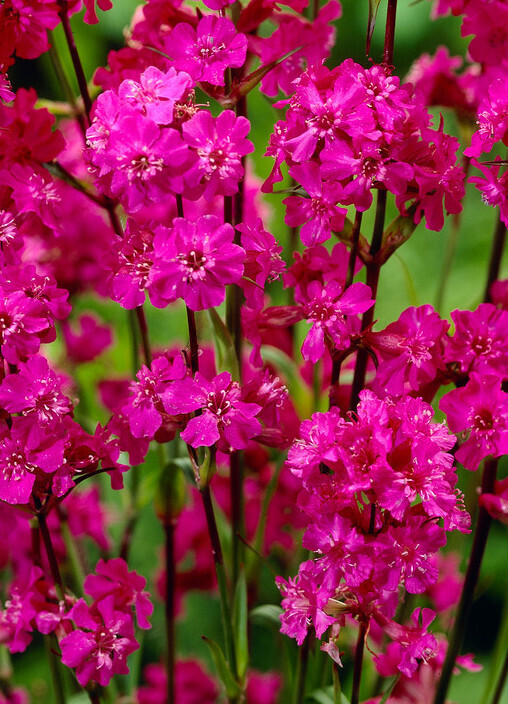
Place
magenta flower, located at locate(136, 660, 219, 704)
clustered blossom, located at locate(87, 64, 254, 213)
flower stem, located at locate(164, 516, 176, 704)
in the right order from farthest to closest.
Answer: magenta flower, located at locate(136, 660, 219, 704), flower stem, located at locate(164, 516, 176, 704), clustered blossom, located at locate(87, 64, 254, 213)

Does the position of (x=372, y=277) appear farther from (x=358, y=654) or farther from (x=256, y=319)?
(x=358, y=654)

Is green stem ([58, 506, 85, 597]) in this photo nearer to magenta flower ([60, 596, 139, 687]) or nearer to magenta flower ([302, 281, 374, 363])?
magenta flower ([60, 596, 139, 687])

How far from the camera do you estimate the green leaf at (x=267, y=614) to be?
561 mm

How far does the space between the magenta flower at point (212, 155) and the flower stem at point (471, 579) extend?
0.76 ft

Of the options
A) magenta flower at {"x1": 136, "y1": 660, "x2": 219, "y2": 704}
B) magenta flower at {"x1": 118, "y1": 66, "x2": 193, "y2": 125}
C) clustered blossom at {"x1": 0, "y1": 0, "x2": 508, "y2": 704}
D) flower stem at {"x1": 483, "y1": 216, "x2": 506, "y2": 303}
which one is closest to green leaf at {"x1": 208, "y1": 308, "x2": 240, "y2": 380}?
clustered blossom at {"x1": 0, "y1": 0, "x2": 508, "y2": 704}

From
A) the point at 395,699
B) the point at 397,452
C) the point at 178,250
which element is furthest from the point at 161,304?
the point at 395,699

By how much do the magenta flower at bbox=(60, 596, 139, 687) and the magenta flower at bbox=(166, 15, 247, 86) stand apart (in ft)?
0.93

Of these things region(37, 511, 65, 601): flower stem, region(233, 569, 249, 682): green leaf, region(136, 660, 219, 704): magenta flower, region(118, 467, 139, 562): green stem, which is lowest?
region(136, 660, 219, 704): magenta flower

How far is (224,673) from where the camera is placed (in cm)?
52

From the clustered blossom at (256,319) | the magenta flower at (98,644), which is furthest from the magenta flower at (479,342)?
the magenta flower at (98,644)

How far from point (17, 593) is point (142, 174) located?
27 cm

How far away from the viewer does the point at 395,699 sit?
61 centimetres

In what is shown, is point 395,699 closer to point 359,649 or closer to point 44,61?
point 359,649

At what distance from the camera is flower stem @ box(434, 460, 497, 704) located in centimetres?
52
